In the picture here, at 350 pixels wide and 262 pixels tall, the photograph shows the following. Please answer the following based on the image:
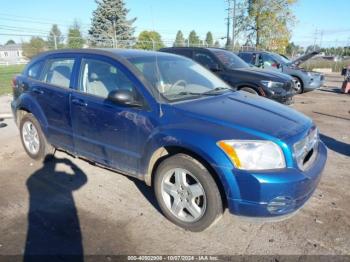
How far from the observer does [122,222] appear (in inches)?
134

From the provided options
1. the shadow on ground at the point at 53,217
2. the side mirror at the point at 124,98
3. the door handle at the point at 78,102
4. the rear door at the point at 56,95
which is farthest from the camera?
the rear door at the point at 56,95

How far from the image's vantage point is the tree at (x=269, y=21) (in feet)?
95.8

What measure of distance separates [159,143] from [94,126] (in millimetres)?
1035

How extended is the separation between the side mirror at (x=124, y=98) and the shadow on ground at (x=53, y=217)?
1342mm

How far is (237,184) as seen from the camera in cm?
282

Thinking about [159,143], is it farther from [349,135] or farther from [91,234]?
[349,135]

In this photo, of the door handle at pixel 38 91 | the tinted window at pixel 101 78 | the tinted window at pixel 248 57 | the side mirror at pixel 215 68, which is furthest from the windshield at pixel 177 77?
the tinted window at pixel 248 57

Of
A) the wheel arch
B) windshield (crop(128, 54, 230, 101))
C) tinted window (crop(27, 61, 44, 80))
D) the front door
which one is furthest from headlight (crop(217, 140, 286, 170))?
tinted window (crop(27, 61, 44, 80))

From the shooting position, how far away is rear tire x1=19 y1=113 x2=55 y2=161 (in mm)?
4883

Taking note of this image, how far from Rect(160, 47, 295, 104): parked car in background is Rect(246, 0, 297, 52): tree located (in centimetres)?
2268

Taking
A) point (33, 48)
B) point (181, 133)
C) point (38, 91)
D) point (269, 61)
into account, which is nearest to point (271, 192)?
point (181, 133)

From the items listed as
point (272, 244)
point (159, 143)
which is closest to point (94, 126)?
point (159, 143)

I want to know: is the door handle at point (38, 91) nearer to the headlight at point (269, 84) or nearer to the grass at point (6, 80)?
the headlight at point (269, 84)

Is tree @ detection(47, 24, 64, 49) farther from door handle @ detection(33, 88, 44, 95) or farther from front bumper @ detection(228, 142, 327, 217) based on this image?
front bumper @ detection(228, 142, 327, 217)
